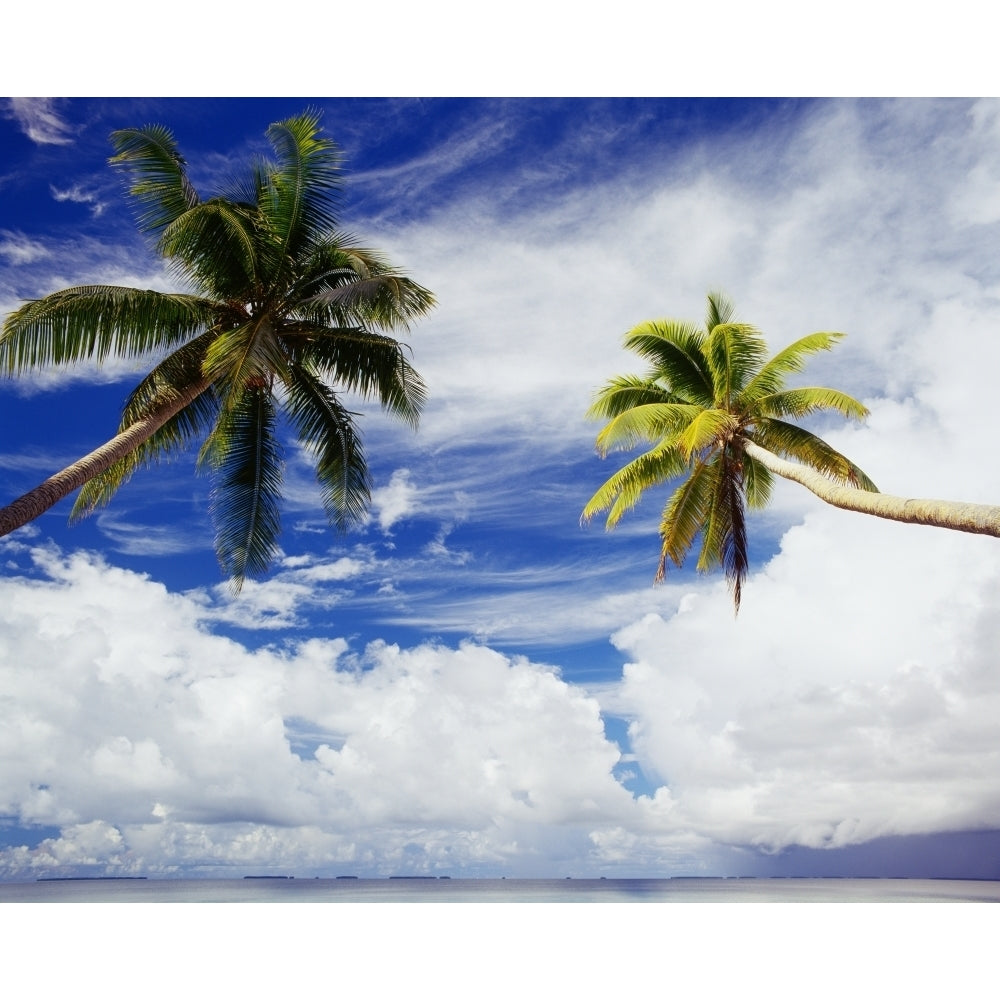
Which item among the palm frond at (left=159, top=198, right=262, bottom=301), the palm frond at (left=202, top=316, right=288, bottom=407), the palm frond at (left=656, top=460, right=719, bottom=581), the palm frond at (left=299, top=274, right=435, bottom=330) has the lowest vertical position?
the palm frond at (left=656, top=460, right=719, bottom=581)

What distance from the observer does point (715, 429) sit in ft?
44.4

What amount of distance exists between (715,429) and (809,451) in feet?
7.29

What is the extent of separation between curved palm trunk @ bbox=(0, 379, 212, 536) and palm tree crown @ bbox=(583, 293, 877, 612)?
269 inches

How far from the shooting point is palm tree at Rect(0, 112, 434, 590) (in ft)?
37.1

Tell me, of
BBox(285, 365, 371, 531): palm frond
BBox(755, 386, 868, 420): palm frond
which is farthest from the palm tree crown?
BBox(285, 365, 371, 531): palm frond

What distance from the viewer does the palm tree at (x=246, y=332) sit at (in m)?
11.3

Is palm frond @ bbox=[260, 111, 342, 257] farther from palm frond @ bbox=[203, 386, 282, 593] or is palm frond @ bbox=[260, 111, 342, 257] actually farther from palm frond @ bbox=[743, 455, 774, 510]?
palm frond @ bbox=[743, 455, 774, 510]

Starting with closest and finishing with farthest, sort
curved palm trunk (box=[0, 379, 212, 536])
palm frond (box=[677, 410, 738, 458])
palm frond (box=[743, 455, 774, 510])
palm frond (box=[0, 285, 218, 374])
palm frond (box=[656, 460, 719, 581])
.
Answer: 1. curved palm trunk (box=[0, 379, 212, 536])
2. palm frond (box=[0, 285, 218, 374])
3. palm frond (box=[677, 410, 738, 458])
4. palm frond (box=[656, 460, 719, 581])
5. palm frond (box=[743, 455, 774, 510])

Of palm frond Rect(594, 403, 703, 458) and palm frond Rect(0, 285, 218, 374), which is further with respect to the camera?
palm frond Rect(594, 403, 703, 458)

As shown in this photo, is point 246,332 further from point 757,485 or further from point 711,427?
point 757,485
